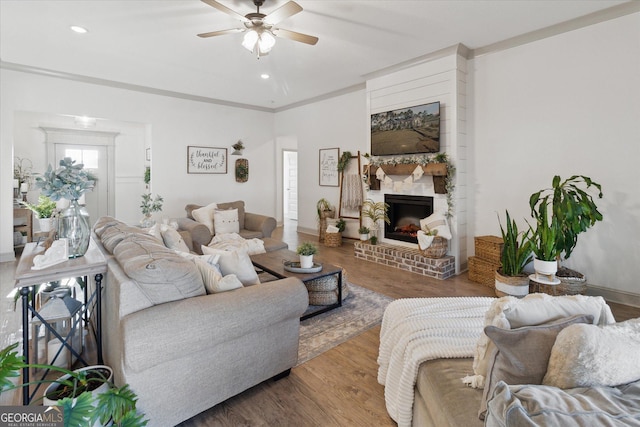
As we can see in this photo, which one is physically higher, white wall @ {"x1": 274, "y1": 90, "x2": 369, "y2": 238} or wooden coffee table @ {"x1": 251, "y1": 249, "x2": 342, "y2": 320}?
white wall @ {"x1": 274, "y1": 90, "x2": 369, "y2": 238}

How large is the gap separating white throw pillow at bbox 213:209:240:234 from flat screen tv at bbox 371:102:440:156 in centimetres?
243

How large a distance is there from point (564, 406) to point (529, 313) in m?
0.37

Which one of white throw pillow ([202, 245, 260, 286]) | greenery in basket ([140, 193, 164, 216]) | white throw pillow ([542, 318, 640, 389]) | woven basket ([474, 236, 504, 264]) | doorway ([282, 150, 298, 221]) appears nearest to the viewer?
white throw pillow ([542, 318, 640, 389])

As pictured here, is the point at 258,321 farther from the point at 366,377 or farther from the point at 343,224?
the point at 343,224

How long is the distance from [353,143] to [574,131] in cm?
334

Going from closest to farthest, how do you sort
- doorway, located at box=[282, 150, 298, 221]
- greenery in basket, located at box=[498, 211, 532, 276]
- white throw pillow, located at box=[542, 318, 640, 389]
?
1. white throw pillow, located at box=[542, 318, 640, 389]
2. greenery in basket, located at box=[498, 211, 532, 276]
3. doorway, located at box=[282, 150, 298, 221]

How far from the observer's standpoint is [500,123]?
4.02 meters

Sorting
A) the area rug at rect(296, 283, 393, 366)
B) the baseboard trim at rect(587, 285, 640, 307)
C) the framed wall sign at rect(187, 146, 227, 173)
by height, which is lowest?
the area rug at rect(296, 283, 393, 366)

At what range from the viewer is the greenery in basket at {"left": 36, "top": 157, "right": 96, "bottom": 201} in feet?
6.01

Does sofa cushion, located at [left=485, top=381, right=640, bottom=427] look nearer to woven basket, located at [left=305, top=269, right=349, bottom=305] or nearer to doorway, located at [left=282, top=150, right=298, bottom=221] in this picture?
woven basket, located at [left=305, top=269, right=349, bottom=305]

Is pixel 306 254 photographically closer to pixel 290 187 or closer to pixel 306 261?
pixel 306 261

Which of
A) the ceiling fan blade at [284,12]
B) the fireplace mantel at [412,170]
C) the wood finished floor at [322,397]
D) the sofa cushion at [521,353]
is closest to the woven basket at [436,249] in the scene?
the fireplace mantel at [412,170]

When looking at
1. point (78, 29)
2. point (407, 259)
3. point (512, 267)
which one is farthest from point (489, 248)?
point (78, 29)

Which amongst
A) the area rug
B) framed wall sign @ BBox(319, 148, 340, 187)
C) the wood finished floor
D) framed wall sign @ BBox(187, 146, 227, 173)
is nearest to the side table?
the wood finished floor
